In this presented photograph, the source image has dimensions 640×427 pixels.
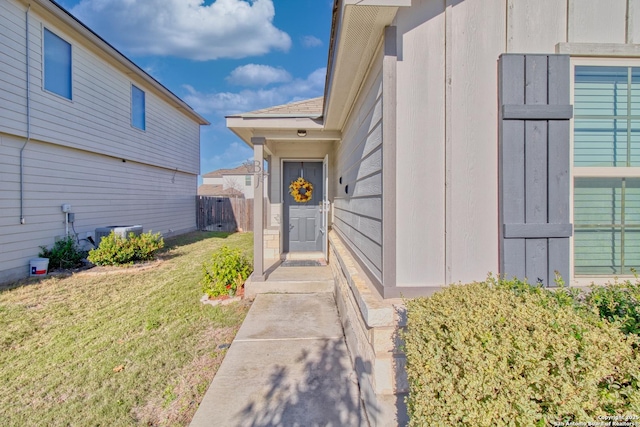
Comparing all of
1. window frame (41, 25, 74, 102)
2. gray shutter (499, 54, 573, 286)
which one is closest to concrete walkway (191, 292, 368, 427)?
gray shutter (499, 54, 573, 286)

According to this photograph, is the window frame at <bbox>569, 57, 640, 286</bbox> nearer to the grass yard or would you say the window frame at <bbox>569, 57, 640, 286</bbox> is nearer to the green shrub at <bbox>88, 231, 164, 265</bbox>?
the grass yard

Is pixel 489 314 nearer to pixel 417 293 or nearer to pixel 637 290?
pixel 417 293

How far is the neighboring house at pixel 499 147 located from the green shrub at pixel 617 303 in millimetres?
443

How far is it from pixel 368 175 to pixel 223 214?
12.7m

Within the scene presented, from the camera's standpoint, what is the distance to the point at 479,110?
7.19ft

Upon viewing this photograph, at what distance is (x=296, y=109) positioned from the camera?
4.87m

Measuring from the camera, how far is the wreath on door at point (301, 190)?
6.72m

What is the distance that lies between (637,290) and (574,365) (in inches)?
37.4

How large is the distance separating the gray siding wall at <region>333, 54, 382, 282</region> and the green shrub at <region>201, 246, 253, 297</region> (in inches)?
79.8

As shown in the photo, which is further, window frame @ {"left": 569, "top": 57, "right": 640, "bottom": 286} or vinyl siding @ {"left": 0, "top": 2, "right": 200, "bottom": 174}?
vinyl siding @ {"left": 0, "top": 2, "right": 200, "bottom": 174}

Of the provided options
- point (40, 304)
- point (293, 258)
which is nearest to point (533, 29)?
point (293, 258)

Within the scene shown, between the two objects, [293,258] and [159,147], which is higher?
[159,147]

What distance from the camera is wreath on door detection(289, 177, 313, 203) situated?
6.72m

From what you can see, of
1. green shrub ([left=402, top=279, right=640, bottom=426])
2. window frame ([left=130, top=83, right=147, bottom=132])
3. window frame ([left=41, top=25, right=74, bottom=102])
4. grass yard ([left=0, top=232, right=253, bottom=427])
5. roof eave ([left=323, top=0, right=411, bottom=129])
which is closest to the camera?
green shrub ([left=402, top=279, right=640, bottom=426])
